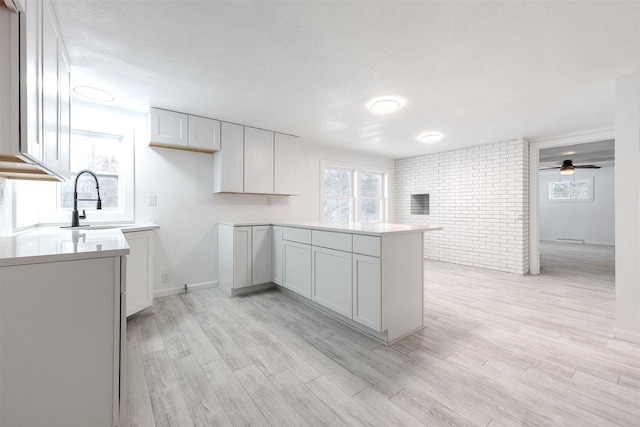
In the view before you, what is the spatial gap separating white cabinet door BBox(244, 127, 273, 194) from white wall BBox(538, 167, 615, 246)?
9569 mm

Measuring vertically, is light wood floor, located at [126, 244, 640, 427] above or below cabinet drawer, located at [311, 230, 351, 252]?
below

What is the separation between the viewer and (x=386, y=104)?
2.98m

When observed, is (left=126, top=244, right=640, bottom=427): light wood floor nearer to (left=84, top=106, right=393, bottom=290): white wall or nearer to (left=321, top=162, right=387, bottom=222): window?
(left=84, top=106, right=393, bottom=290): white wall

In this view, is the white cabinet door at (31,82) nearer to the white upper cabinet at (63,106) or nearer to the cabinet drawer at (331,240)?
the white upper cabinet at (63,106)

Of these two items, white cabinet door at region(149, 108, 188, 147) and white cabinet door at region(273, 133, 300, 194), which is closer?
white cabinet door at region(149, 108, 188, 147)

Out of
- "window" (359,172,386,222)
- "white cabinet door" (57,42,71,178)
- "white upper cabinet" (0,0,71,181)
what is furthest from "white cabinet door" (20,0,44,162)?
"window" (359,172,386,222)

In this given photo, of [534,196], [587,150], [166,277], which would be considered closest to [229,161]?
[166,277]

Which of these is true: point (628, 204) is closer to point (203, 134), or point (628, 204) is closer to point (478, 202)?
point (478, 202)

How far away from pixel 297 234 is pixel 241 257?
0.85m

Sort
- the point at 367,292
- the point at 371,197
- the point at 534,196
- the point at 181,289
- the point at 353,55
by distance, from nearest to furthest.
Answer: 1. the point at 353,55
2. the point at 367,292
3. the point at 181,289
4. the point at 534,196
5. the point at 371,197

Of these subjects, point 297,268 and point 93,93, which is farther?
point 297,268

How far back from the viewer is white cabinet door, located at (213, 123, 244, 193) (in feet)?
11.9

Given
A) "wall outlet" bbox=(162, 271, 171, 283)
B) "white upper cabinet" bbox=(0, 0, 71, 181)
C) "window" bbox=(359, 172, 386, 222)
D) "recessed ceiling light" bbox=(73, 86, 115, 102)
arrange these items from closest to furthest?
1. "white upper cabinet" bbox=(0, 0, 71, 181)
2. "recessed ceiling light" bbox=(73, 86, 115, 102)
3. "wall outlet" bbox=(162, 271, 171, 283)
4. "window" bbox=(359, 172, 386, 222)

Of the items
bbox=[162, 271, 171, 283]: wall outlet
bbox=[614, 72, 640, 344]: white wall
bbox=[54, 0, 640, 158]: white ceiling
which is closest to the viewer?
bbox=[54, 0, 640, 158]: white ceiling
